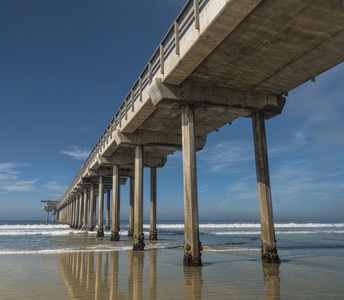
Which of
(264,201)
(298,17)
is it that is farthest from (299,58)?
(264,201)

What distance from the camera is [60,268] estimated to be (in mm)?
9320

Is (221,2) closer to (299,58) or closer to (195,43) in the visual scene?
(195,43)

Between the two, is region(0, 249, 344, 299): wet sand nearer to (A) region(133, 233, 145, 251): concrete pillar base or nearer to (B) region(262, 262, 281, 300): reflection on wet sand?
(B) region(262, 262, 281, 300): reflection on wet sand

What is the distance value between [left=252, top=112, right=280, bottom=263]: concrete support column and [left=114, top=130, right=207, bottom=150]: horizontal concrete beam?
272 inches

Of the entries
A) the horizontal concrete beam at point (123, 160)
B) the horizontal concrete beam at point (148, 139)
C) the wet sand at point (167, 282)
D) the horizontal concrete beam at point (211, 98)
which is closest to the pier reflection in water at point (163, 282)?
the wet sand at point (167, 282)

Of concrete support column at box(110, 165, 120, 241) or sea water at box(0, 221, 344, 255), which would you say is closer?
sea water at box(0, 221, 344, 255)

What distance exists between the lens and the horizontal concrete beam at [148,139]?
1702 cm

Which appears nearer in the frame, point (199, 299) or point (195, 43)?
point (199, 299)

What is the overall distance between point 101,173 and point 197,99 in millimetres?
20295

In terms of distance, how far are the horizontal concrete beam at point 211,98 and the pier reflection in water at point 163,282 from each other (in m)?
5.84

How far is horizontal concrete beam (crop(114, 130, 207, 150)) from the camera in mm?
17016

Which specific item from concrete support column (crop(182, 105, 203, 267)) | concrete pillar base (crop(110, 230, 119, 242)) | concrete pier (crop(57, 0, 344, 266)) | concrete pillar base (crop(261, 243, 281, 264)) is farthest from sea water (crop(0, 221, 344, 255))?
concrete pier (crop(57, 0, 344, 266))

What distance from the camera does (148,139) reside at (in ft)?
57.0

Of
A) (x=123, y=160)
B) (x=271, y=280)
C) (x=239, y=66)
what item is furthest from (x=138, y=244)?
(x=239, y=66)
